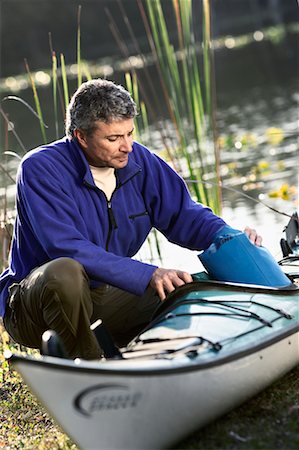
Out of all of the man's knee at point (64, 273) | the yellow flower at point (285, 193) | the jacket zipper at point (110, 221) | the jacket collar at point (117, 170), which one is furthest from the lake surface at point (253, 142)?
the man's knee at point (64, 273)

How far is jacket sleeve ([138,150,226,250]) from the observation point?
4133 mm

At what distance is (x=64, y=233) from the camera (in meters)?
3.69

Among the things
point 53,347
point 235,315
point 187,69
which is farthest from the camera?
point 187,69

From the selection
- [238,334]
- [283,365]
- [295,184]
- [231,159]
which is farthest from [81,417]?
[231,159]

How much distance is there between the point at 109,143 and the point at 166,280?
0.56m

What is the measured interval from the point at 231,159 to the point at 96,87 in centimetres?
691

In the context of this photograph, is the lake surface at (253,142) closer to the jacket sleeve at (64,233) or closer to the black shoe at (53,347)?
the jacket sleeve at (64,233)

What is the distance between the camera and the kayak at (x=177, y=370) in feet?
9.37

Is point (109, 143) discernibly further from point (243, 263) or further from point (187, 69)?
point (187, 69)

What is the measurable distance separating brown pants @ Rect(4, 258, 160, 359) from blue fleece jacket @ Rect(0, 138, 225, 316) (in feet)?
0.31

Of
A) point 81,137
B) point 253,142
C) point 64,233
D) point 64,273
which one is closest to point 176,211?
point 81,137

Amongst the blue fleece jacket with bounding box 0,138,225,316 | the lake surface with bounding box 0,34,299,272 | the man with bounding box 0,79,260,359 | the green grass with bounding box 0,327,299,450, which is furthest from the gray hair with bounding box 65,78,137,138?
the lake surface with bounding box 0,34,299,272

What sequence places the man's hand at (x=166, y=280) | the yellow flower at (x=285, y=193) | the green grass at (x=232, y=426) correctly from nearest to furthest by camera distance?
the green grass at (x=232, y=426) → the man's hand at (x=166, y=280) → the yellow flower at (x=285, y=193)

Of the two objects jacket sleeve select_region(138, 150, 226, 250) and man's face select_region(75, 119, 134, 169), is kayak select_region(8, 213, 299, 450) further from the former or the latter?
man's face select_region(75, 119, 134, 169)
